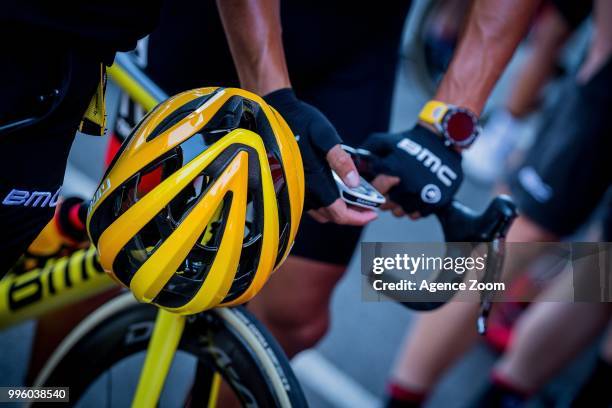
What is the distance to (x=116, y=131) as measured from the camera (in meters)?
1.55

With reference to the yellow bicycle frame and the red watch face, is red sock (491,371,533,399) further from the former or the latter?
the yellow bicycle frame

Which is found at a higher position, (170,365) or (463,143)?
(463,143)

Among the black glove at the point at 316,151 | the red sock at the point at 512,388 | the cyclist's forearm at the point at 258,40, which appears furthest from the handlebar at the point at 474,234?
the red sock at the point at 512,388

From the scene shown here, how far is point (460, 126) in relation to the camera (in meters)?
1.23

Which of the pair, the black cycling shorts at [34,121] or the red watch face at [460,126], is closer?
the black cycling shorts at [34,121]

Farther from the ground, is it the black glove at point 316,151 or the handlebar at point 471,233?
the black glove at point 316,151

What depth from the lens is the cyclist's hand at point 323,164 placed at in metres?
1.02

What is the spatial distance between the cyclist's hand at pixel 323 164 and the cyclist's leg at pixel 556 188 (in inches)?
48.2

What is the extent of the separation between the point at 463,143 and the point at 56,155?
69 centimetres

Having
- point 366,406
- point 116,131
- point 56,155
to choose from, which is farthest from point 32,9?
point 366,406

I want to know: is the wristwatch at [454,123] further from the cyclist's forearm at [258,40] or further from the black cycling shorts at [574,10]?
the black cycling shorts at [574,10]

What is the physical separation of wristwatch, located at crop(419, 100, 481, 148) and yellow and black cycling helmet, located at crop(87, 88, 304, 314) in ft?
1.18

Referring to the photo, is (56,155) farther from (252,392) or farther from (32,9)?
(252,392)

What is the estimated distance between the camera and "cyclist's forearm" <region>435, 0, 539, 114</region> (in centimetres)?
134
